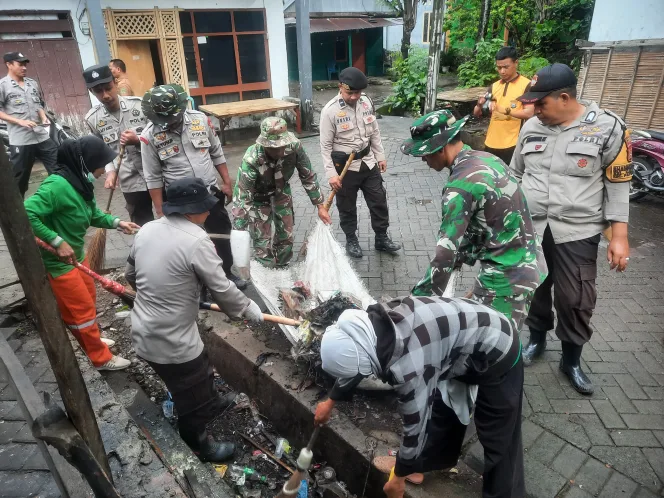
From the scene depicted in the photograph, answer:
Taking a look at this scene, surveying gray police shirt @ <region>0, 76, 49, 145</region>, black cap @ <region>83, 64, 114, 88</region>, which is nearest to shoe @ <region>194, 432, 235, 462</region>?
black cap @ <region>83, 64, 114, 88</region>

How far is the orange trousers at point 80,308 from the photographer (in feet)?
10.5

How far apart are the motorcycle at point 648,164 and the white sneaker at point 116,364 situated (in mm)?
6429

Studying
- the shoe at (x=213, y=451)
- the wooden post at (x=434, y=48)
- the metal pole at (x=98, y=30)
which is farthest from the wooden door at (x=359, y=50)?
the shoe at (x=213, y=451)

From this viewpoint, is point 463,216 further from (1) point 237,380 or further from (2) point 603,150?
(1) point 237,380

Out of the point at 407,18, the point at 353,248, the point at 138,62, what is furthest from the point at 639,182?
the point at 407,18

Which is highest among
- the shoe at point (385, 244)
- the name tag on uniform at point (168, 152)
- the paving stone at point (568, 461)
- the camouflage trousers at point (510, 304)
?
the name tag on uniform at point (168, 152)

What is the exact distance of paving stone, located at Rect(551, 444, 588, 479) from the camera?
101 inches

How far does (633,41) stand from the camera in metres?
7.51

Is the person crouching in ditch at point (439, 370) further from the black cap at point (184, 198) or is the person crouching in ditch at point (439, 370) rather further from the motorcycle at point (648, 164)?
the motorcycle at point (648, 164)

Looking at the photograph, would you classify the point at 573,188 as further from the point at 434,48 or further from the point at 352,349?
the point at 434,48

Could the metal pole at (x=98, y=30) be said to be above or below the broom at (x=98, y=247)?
above

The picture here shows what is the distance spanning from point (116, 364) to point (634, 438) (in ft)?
12.2

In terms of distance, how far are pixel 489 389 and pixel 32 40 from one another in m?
10.1

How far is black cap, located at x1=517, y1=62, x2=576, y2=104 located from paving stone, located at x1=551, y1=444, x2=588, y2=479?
2136 millimetres
